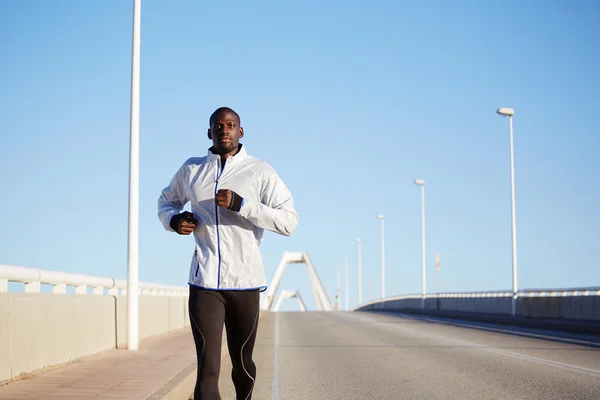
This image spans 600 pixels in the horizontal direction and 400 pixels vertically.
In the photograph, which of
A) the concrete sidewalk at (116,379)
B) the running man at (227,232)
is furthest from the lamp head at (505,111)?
the running man at (227,232)

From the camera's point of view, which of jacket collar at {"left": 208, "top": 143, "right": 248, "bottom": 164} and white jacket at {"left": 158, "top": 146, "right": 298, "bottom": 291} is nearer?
white jacket at {"left": 158, "top": 146, "right": 298, "bottom": 291}

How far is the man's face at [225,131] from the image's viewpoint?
5.64 meters

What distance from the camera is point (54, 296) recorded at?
10312 mm

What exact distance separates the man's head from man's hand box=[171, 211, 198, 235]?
1.66ft

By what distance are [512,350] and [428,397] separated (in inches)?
311

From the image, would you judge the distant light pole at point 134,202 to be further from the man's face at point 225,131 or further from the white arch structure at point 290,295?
the white arch structure at point 290,295

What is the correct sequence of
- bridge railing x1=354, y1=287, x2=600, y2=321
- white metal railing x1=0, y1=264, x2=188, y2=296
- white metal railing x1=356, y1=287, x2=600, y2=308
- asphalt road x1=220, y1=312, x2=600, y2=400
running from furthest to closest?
white metal railing x1=356, y1=287, x2=600, y2=308 → bridge railing x1=354, y1=287, x2=600, y2=321 → asphalt road x1=220, y1=312, x2=600, y2=400 → white metal railing x1=0, y1=264, x2=188, y2=296

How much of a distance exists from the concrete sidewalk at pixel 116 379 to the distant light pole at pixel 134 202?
66 centimetres

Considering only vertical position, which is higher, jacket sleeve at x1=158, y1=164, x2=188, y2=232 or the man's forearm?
jacket sleeve at x1=158, y1=164, x2=188, y2=232

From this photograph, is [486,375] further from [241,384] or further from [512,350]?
[241,384]

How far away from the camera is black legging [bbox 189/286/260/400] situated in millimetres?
5400

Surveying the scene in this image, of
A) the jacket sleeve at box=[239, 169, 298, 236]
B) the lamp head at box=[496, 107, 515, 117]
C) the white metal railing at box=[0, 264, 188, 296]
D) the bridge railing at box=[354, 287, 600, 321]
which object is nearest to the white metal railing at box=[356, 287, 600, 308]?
the bridge railing at box=[354, 287, 600, 321]

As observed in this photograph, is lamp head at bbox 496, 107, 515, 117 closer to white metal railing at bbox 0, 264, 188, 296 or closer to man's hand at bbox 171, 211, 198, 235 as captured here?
white metal railing at bbox 0, 264, 188, 296

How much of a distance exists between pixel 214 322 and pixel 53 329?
530 centimetres
